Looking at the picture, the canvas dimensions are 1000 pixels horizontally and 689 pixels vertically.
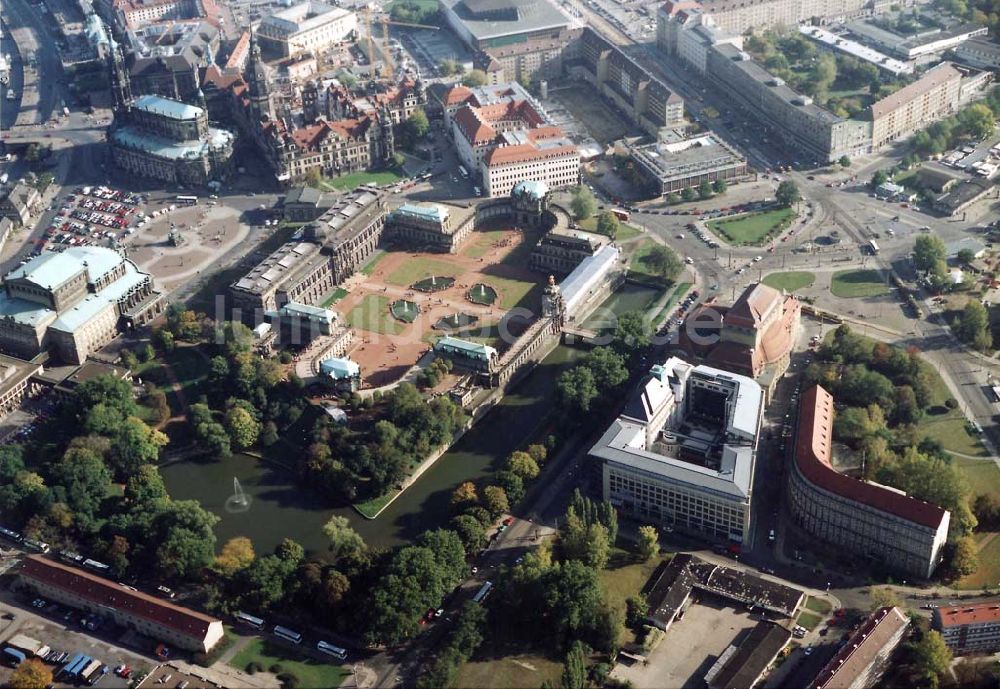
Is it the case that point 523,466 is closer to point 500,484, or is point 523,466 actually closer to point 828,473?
point 500,484

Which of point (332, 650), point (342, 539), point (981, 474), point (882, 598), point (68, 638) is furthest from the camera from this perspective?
point (981, 474)

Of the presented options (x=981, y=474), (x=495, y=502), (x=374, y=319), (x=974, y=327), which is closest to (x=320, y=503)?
(x=495, y=502)

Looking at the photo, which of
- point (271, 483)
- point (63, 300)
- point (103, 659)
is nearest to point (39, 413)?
point (63, 300)

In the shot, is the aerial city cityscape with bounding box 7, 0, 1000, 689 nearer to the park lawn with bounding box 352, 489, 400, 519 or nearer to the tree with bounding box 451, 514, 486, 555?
A: the park lawn with bounding box 352, 489, 400, 519

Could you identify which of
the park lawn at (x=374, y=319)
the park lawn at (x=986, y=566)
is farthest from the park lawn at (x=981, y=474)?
the park lawn at (x=374, y=319)

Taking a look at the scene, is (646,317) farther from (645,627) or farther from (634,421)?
(645,627)

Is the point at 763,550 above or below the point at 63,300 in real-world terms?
below

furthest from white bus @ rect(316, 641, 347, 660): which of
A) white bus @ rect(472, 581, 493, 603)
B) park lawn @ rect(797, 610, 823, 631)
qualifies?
park lawn @ rect(797, 610, 823, 631)
